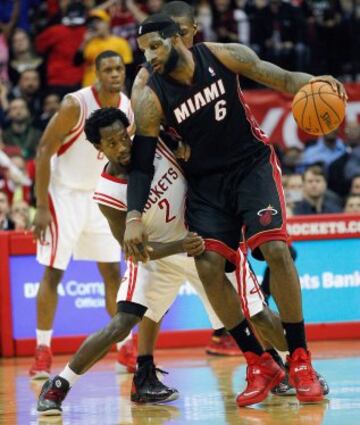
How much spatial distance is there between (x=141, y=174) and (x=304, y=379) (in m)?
1.40

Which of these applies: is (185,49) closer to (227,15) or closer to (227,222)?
(227,222)

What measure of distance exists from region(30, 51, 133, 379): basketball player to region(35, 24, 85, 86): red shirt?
5045mm

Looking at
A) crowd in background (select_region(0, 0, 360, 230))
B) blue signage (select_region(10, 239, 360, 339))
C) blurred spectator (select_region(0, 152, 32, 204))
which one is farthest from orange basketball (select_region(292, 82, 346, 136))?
blurred spectator (select_region(0, 152, 32, 204))

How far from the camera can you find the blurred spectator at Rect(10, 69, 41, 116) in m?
13.4

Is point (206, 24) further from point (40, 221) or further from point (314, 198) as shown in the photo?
point (40, 221)

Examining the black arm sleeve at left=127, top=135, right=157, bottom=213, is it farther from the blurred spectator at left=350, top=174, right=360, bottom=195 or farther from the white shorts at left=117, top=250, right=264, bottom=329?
the blurred spectator at left=350, top=174, right=360, bottom=195

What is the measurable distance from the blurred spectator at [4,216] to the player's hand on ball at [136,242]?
429cm

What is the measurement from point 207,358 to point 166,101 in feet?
10.7

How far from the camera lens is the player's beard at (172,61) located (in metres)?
6.36

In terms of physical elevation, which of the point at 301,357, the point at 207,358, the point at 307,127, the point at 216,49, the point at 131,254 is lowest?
the point at 207,358

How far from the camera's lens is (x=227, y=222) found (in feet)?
21.4

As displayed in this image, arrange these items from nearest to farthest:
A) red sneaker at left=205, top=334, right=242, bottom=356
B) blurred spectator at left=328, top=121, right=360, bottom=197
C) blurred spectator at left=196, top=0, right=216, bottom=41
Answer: red sneaker at left=205, top=334, right=242, bottom=356, blurred spectator at left=328, top=121, right=360, bottom=197, blurred spectator at left=196, top=0, right=216, bottom=41

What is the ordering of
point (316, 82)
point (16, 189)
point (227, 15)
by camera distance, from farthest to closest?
point (227, 15)
point (16, 189)
point (316, 82)

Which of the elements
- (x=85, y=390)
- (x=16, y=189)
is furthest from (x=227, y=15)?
(x=85, y=390)
